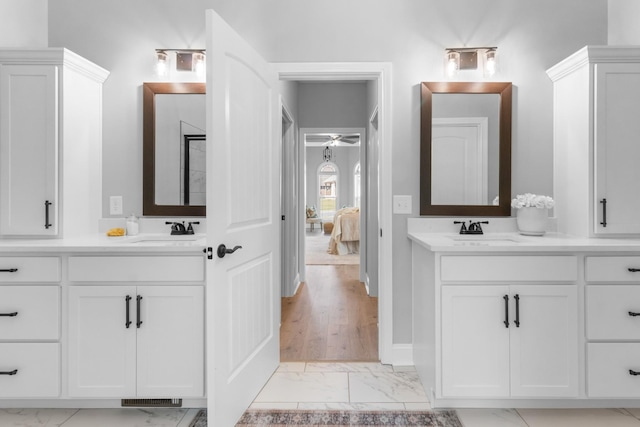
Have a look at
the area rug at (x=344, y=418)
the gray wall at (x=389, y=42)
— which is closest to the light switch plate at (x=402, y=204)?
the gray wall at (x=389, y=42)

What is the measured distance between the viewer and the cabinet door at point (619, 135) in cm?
232

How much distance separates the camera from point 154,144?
2.76 meters

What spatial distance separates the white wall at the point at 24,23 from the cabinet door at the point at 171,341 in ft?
6.25

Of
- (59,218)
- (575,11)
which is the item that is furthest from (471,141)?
(59,218)

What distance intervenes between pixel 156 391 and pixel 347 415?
1.01 m

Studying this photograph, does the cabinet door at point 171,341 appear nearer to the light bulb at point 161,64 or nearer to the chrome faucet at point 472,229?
the light bulb at point 161,64

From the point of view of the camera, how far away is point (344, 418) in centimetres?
208

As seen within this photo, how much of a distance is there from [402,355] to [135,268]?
1810 millimetres

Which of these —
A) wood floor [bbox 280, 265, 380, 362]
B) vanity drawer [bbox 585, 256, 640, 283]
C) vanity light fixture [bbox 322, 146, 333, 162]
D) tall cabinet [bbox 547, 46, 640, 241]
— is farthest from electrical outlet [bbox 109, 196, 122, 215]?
vanity light fixture [bbox 322, 146, 333, 162]

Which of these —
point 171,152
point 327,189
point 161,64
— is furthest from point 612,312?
point 327,189

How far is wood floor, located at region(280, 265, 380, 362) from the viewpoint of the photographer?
295 cm

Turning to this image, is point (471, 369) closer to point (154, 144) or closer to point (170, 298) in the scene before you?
point (170, 298)

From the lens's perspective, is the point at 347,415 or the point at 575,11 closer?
the point at 347,415

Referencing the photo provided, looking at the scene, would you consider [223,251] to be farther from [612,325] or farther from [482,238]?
[612,325]
